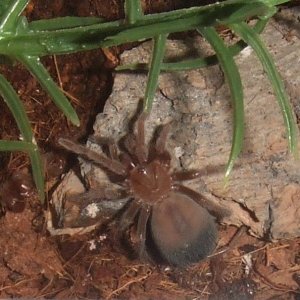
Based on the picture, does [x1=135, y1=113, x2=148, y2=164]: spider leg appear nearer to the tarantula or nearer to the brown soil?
the tarantula

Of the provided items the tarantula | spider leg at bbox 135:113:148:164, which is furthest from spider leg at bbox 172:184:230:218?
spider leg at bbox 135:113:148:164

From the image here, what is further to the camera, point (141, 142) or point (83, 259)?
point (83, 259)

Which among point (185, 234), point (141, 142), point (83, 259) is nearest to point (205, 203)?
point (185, 234)

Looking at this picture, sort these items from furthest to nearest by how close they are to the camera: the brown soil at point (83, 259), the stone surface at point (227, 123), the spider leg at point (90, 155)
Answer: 1. the brown soil at point (83, 259)
2. the spider leg at point (90, 155)
3. the stone surface at point (227, 123)

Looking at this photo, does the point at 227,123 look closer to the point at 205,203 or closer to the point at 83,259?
the point at 205,203

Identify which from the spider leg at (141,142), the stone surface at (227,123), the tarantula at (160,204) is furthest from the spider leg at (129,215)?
the stone surface at (227,123)

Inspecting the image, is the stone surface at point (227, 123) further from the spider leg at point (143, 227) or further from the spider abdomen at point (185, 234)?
the spider leg at point (143, 227)

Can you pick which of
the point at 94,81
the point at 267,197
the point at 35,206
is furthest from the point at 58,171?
the point at 267,197
